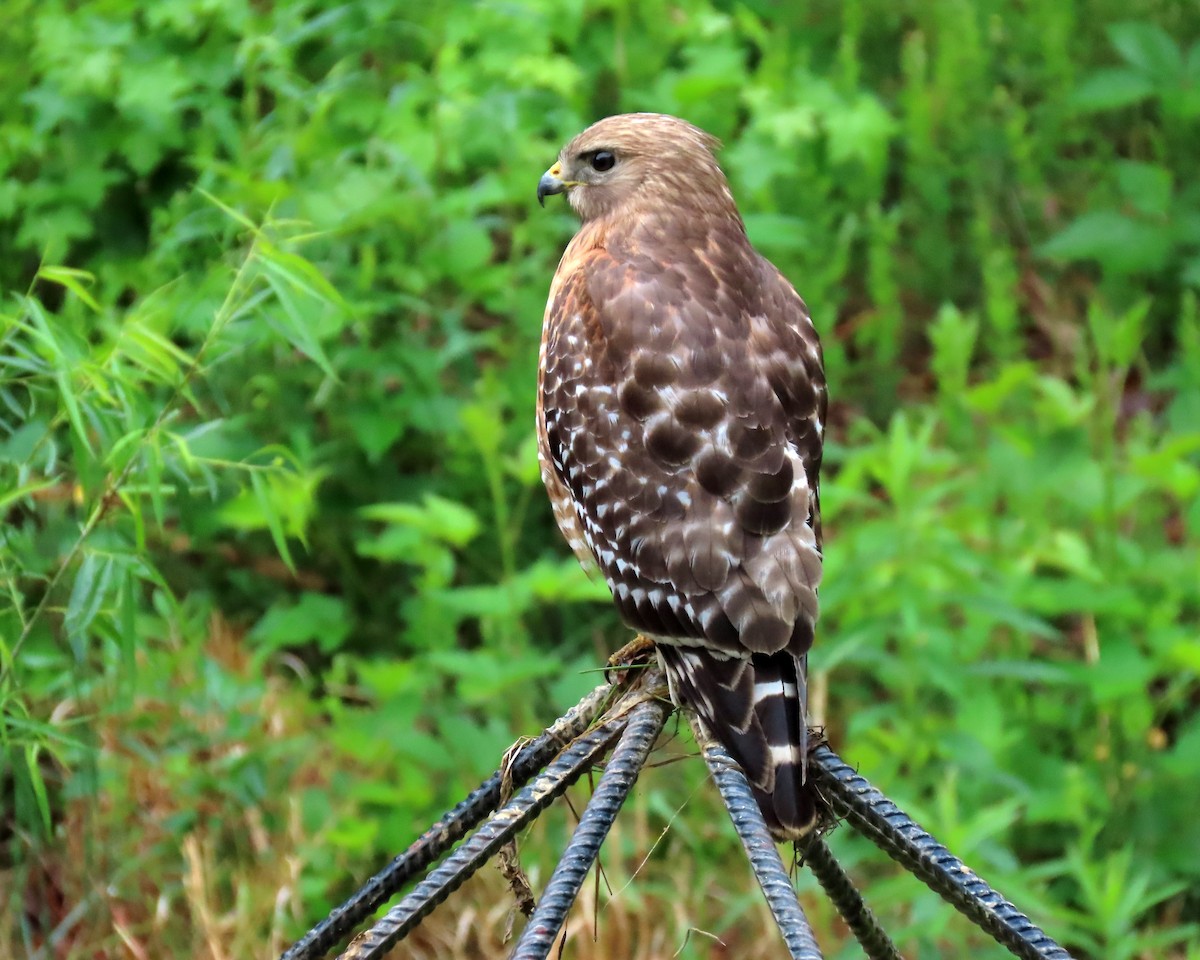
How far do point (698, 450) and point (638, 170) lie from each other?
0.80 m

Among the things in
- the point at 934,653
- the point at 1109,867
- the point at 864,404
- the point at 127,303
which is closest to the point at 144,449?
the point at 934,653

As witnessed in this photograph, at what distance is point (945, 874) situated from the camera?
173 cm

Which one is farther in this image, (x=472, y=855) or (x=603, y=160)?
(x=603, y=160)

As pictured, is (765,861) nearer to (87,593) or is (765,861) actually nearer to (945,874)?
(945,874)

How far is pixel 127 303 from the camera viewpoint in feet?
18.5

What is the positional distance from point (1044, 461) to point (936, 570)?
0.44 m

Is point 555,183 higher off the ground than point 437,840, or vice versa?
point 555,183

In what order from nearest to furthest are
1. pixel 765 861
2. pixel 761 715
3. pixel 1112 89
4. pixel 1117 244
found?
pixel 765 861
pixel 761 715
pixel 1112 89
pixel 1117 244

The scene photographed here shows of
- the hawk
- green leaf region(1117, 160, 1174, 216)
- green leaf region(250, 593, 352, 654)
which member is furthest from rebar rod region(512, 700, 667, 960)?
green leaf region(1117, 160, 1174, 216)

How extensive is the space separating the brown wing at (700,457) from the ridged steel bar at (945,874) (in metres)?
0.32

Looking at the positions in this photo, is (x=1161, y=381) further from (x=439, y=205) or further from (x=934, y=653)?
(x=439, y=205)

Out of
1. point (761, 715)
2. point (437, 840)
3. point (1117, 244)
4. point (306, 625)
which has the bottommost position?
point (306, 625)

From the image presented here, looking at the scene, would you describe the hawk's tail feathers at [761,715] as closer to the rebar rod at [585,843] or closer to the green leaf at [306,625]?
the rebar rod at [585,843]

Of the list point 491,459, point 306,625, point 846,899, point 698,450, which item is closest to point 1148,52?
point 491,459
